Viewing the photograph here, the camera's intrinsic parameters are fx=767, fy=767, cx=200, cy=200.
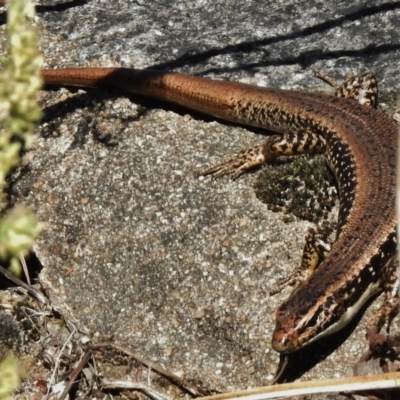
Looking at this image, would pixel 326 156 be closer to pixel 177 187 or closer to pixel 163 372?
pixel 177 187

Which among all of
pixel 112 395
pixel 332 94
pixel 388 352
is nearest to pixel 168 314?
pixel 112 395

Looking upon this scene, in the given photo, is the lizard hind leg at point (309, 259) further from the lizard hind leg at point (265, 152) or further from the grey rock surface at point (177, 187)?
the lizard hind leg at point (265, 152)

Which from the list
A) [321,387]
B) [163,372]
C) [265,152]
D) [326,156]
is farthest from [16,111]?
[326,156]

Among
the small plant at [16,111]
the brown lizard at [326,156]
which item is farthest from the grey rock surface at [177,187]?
A: the small plant at [16,111]

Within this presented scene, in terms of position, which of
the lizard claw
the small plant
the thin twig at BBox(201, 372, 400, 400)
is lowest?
the lizard claw

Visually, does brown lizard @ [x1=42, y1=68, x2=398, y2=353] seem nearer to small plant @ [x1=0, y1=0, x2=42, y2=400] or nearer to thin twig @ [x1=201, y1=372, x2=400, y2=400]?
thin twig @ [x1=201, y1=372, x2=400, y2=400]

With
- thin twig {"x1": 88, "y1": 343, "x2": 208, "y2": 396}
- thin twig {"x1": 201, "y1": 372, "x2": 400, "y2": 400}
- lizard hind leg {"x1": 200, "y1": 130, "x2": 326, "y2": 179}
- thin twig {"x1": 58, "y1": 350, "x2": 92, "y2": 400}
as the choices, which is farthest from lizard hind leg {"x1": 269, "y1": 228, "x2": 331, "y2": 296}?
thin twig {"x1": 201, "y1": 372, "x2": 400, "y2": 400}
